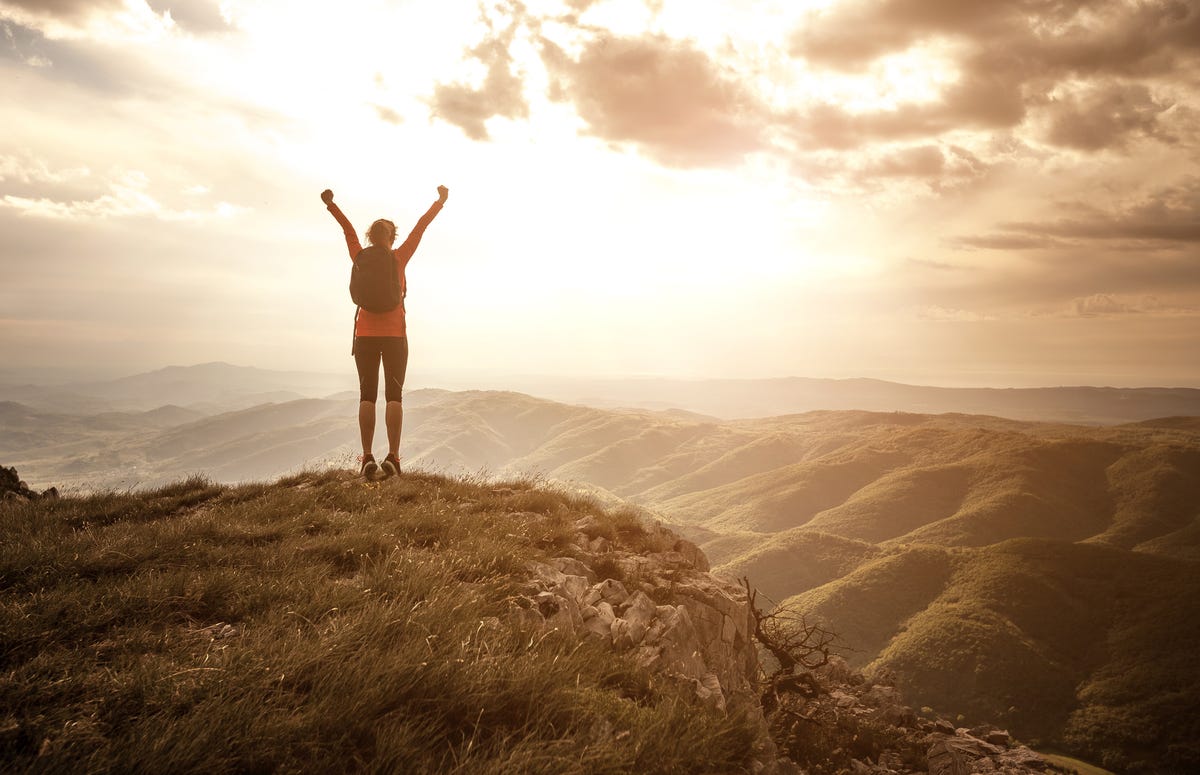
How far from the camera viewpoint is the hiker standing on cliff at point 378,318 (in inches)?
338

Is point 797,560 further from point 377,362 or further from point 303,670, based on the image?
point 303,670

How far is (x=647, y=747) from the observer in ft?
9.80

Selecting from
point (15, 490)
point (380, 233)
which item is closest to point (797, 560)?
point (380, 233)

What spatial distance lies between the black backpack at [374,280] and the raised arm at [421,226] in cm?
59

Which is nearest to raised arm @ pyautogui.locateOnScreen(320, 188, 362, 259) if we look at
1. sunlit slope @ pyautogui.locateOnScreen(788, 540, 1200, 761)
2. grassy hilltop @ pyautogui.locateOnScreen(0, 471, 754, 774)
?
grassy hilltop @ pyautogui.locateOnScreen(0, 471, 754, 774)

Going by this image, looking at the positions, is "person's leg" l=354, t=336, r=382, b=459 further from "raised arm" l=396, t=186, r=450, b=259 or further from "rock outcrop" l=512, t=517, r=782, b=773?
"rock outcrop" l=512, t=517, r=782, b=773

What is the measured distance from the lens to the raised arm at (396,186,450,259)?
30.3 ft

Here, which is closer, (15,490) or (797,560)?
(15,490)

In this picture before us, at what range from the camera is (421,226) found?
941 cm

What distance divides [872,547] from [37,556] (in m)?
192

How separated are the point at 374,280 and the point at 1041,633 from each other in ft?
520

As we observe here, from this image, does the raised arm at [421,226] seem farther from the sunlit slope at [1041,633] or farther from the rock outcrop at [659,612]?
the sunlit slope at [1041,633]

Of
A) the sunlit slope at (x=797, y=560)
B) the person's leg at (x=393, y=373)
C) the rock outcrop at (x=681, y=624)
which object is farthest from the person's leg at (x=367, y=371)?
the sunlit slope at (x=797, y=560)

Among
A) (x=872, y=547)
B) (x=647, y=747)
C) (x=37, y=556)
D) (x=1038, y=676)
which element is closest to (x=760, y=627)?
(x=647, y=747)
